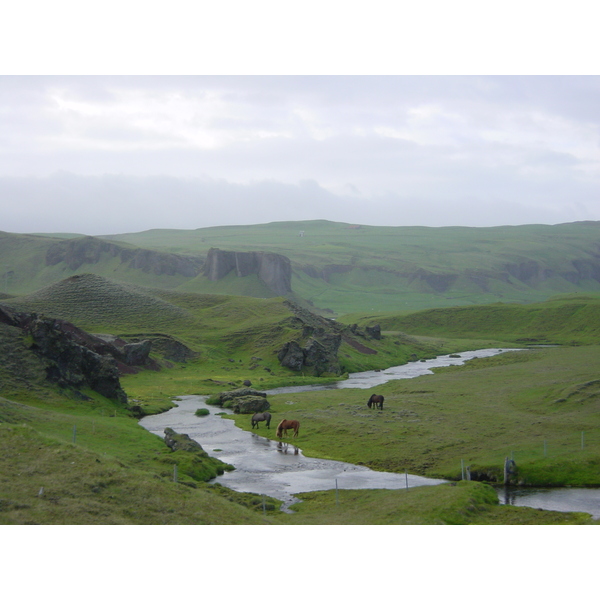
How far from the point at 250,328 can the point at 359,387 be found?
56.0m

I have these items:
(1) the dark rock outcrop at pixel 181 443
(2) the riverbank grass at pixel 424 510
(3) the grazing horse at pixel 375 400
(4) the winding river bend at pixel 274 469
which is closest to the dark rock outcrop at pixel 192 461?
(1) the dark rock outcrop at pixel 181 443

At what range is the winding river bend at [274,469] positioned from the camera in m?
45.5

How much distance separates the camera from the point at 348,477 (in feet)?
170

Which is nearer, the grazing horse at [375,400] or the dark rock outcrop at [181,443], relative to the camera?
the dark rock outcrop at [181,443]

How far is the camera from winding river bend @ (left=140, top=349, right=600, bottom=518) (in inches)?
1791

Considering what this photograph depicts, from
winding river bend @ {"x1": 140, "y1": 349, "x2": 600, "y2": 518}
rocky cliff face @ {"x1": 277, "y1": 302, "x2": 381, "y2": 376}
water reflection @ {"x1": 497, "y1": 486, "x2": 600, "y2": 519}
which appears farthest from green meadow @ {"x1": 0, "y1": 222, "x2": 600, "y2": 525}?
rocky cliff face @ {"x1": 277, "y1": 302, "x2": 381, "y2": 376}

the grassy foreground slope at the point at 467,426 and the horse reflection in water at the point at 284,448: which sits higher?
the grassy foreground slope at the point at 467,426

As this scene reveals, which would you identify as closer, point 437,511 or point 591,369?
point 437,511

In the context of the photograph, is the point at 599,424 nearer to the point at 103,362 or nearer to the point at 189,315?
the point at 103,362

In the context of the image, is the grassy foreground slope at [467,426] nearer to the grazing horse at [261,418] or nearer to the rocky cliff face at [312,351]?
the grazing horse at [261,418]

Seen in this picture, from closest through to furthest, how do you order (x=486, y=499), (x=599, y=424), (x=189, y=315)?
(x=486, y=499), (x=599, y=424), (x=189, y=315)

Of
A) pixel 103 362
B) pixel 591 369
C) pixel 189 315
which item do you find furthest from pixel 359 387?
pixel 189 315

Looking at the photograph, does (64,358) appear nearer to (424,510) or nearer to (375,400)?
(375,400)

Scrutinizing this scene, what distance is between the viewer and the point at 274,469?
54031mm
